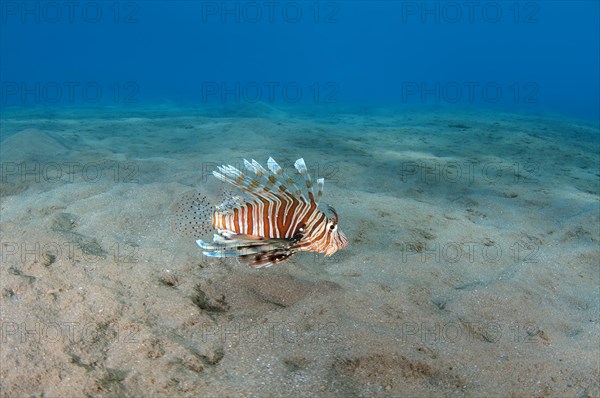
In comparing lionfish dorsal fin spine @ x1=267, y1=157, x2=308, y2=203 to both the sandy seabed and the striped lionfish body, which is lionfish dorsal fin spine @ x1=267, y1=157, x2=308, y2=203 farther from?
the sandy seabed

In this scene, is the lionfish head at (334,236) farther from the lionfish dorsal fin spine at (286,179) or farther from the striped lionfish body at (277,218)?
the lionfish dorsal fin spine at (286,179)

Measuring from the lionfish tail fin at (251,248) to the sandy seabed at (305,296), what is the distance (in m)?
0.52

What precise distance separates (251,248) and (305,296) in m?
0.85

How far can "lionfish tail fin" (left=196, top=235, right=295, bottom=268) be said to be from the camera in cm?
285

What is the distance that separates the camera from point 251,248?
2.88 m

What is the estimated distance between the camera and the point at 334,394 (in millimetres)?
2428

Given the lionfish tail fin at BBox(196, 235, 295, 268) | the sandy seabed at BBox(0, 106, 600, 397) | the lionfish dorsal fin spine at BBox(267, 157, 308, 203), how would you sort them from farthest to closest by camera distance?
the lionfish dorsal fin spine at BBox(267, 157, 308, 203) → the lionfish tail fin at BBox(196, 235, 295, 268) → the sandy seabed at BBox(0, 106, 600, 397)

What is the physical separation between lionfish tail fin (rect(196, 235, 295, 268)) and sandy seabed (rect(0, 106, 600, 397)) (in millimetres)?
521

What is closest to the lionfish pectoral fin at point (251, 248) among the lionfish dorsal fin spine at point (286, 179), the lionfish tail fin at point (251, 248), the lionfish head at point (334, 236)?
the lionfish tail fin at point (251, 248)

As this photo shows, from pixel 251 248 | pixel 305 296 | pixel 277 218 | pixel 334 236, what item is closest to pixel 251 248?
pixel 251 248

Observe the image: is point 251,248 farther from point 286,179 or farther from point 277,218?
point 286,179

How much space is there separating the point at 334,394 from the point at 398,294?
141cm

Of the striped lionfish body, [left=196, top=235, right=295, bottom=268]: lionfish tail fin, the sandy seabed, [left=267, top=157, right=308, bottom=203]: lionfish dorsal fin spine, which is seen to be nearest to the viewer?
the sandy seabed

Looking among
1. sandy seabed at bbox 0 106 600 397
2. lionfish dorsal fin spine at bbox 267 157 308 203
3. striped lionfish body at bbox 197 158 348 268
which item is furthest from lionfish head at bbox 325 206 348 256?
sandy seabed at bbox 0 106 600 397
